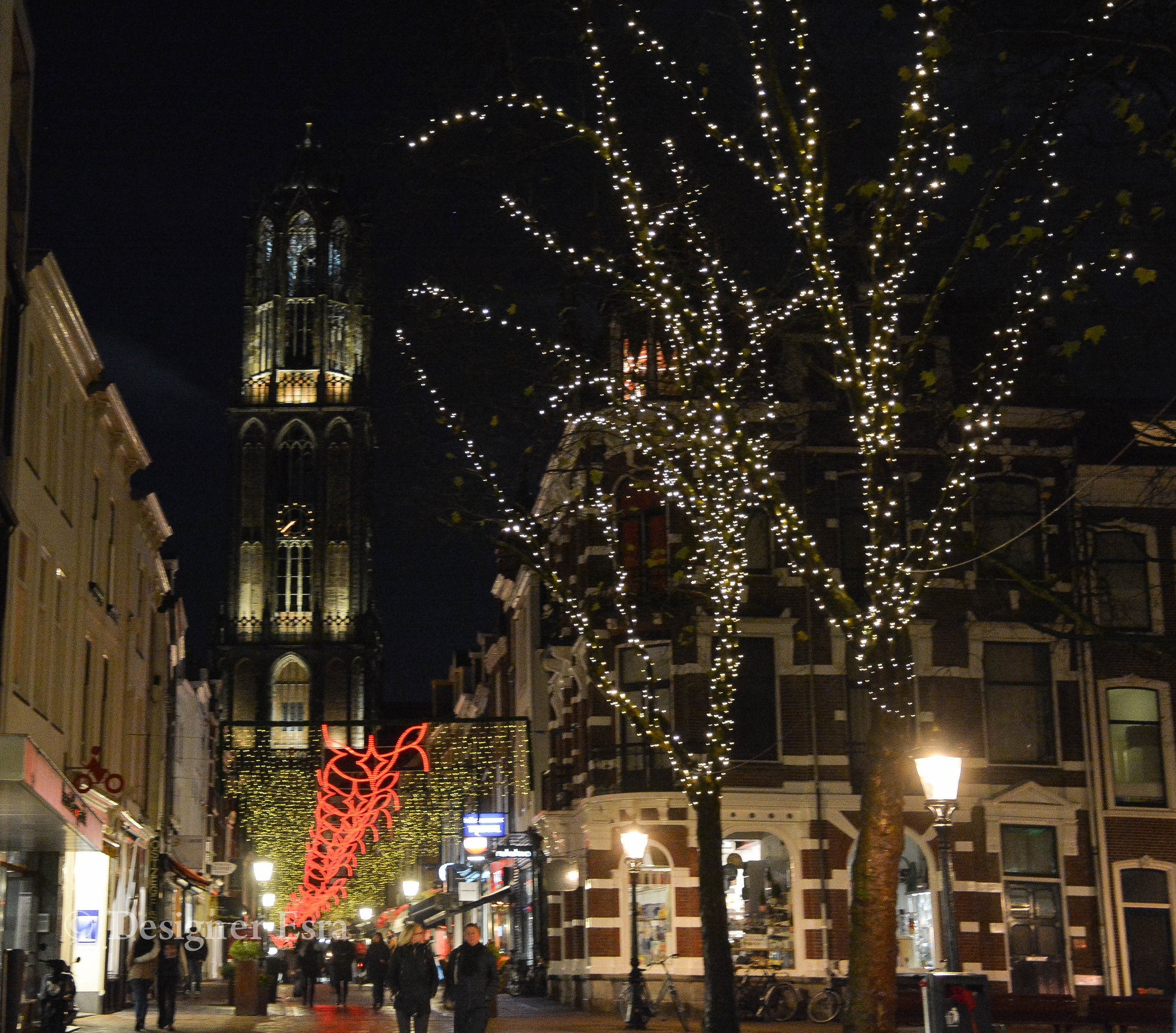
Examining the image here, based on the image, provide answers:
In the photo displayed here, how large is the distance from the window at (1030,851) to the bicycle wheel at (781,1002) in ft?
16.0

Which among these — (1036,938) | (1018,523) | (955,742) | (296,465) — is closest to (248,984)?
(955,742)

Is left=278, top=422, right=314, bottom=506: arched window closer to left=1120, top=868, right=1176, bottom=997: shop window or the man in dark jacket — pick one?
the man in dark jacket

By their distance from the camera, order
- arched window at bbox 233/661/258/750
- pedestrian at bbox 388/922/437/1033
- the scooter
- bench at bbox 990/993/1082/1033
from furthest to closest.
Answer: arched window at bbox 233/661/258/750
bench at bbox 990/993/1082/1033
the scooter
pedestrian at bbox 388/922/437/1033

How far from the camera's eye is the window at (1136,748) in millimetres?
31094

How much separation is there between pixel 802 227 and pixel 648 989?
60.9ft

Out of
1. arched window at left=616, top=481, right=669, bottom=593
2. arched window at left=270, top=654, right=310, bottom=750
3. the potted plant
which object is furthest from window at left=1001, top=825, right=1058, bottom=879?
arched window at left=270, top=654, right=310, bottom=750

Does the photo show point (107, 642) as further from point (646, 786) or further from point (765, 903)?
point (765, 903)

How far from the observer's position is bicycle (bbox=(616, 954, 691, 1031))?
25781 millimetres

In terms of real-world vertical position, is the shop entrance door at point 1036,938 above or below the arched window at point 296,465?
below

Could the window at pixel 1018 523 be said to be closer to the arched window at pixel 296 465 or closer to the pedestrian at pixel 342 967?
the pedestrian at pixel 342 967

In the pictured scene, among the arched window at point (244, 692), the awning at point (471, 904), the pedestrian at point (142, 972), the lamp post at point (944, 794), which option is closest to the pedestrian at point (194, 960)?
the awning at point (471, 904)

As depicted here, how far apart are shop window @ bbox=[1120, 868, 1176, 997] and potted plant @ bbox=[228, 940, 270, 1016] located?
634 inches

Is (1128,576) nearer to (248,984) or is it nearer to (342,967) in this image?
(248,984)

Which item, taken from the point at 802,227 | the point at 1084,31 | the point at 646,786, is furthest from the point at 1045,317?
the point at 1084,31
